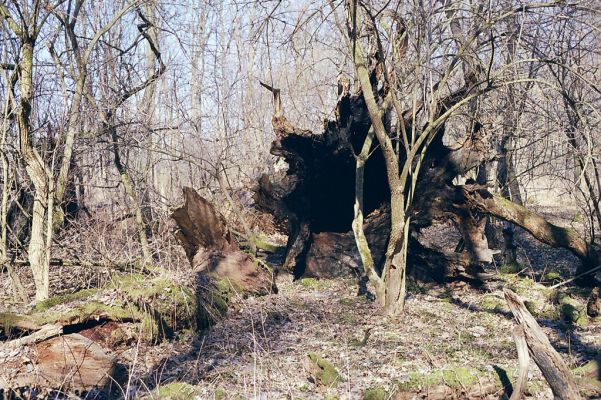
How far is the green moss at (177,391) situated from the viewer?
195 inches

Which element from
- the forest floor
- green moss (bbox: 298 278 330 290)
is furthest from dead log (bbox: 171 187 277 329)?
green moss (bbox: 298 278 330 290)

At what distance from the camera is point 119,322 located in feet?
21.7

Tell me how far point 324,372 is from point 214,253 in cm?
388

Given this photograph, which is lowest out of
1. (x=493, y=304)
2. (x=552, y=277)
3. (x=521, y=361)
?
(x=493, y=304)

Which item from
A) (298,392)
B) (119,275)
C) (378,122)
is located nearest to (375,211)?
(378,122)

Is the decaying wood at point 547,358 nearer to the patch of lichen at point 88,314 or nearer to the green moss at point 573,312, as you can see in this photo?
the green moss at point 573,312

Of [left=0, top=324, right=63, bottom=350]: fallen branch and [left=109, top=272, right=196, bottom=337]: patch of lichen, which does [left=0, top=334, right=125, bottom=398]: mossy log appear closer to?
[left=0, top=324, right=63, bottom=350]: fallen branch

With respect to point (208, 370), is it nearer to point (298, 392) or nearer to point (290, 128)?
point (298, 392)

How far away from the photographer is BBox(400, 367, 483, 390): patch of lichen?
536 centimetres

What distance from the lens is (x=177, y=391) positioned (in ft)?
16.6

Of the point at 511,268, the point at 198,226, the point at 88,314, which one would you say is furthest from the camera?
the point at 511,268

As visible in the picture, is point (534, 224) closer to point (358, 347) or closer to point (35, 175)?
point (358, 347)

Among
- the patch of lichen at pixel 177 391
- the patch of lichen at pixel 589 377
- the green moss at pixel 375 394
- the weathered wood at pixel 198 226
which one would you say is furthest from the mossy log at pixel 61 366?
the patch of lichen at pixel 589 377

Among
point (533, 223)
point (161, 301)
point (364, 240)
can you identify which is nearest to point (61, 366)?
point (161, 301)
